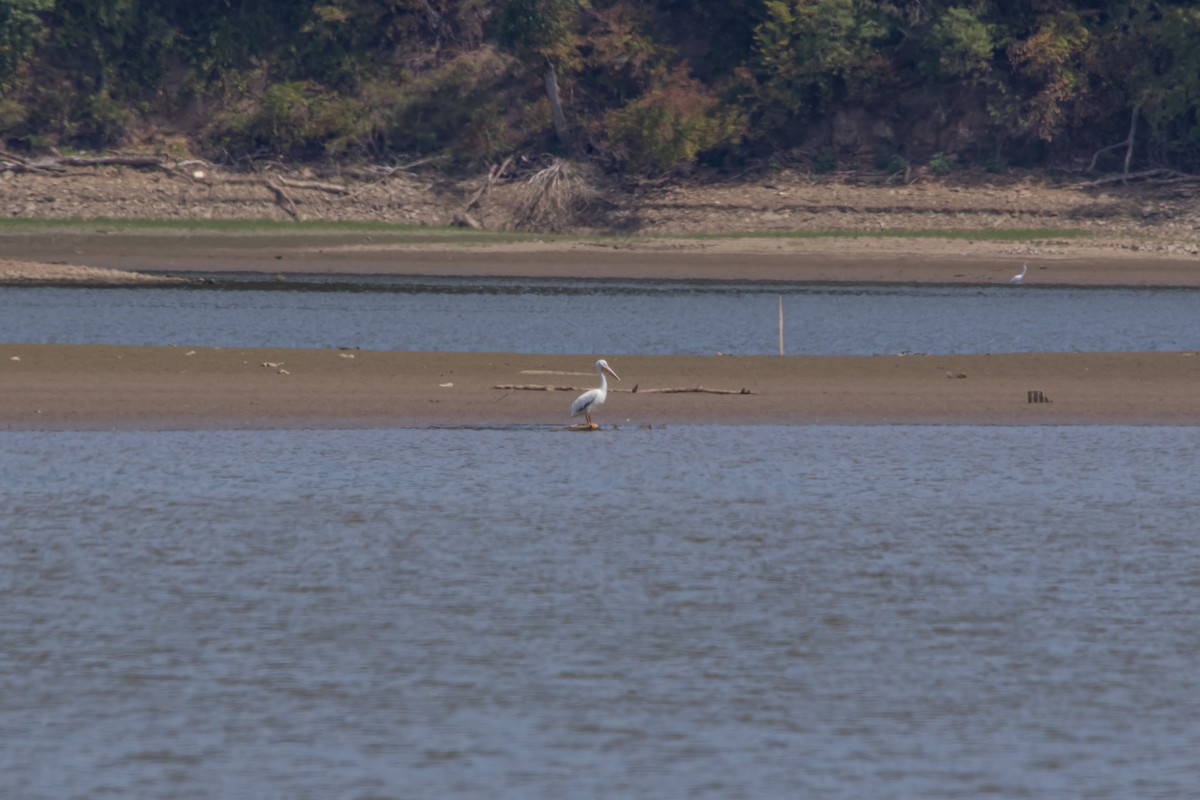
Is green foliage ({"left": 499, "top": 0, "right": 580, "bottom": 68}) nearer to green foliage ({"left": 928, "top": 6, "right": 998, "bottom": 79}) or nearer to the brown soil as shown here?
the brown soil

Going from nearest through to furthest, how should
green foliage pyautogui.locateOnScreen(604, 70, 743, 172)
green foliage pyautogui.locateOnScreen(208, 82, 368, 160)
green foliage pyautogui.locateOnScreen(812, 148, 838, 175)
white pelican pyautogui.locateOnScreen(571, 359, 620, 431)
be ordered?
1. white pelican pyautogui.locateOnScreen(571, 359, 620, 431)
2. green foliage pyautogui.locateOnScreen(812, 148, 838, 175)
3. green foliage pyautogui.locateOnScreen(604, 70, 743, 172)
4. green foliage pyautogui.locateOnScreen(208, 82, 368, 160)

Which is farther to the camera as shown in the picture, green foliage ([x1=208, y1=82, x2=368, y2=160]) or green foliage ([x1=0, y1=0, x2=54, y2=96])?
green foliage ([x1=0, y1=0, x2=54, y2=96])

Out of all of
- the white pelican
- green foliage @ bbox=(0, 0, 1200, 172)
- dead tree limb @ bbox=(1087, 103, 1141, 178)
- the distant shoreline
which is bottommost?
the distant shoreline

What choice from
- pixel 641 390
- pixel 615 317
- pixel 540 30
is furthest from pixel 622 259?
pixel 641 390

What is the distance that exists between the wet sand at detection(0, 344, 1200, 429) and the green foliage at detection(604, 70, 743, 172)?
97.2ft

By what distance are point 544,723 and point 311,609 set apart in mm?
3001

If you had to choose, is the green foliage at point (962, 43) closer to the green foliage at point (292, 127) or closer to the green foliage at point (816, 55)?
the green foliage at point (816, 55)

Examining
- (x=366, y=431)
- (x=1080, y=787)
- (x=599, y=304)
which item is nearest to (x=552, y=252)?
(x=599, y=304)

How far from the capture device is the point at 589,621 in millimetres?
11586

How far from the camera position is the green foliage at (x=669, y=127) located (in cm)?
5316

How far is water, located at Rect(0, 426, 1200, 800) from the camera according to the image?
8820mm

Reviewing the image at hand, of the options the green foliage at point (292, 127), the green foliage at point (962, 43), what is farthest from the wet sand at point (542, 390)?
the green foliage at point (292, 127)

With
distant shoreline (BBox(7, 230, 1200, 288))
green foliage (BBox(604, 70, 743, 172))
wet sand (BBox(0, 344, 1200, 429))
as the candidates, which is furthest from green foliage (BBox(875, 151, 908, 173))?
wet sand (BBox(0, 344, 1200, 429))

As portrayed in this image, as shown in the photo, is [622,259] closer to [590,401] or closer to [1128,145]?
[1128,145]
